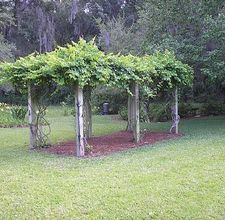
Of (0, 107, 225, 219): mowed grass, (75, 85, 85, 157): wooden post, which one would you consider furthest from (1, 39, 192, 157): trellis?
(0, 107, 225, 219): mowed grass

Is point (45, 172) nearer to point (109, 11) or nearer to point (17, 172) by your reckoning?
point (17, 172)

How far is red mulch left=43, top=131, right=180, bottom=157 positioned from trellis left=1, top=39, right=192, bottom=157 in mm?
330

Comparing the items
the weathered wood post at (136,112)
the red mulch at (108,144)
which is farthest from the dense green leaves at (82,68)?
Answer: the red mulch at (108,144)

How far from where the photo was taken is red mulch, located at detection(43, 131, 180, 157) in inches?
340

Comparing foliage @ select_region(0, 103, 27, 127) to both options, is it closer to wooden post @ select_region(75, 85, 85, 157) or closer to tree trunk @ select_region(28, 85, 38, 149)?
tree trunk @ select_region(28, 85, 38, 149)

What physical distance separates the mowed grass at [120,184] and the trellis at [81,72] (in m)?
1.19

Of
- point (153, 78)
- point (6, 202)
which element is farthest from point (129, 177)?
point (153, 78)

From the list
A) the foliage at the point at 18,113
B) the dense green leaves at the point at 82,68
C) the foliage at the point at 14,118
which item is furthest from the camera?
the foliage at the point at 18,113

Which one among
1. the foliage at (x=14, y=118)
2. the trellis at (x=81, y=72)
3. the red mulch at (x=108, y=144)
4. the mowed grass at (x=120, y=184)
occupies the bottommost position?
the mowed grass at (x=120, y=184)

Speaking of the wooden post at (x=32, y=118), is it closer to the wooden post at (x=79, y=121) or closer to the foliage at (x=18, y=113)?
the wooden post at (x=79, y=121)

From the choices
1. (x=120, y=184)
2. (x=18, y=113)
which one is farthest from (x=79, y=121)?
(x=18, y=113)

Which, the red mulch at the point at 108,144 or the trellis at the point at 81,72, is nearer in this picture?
the trellis at the point at 81,72

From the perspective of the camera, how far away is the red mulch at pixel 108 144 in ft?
28.3

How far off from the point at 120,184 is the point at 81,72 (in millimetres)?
2886
